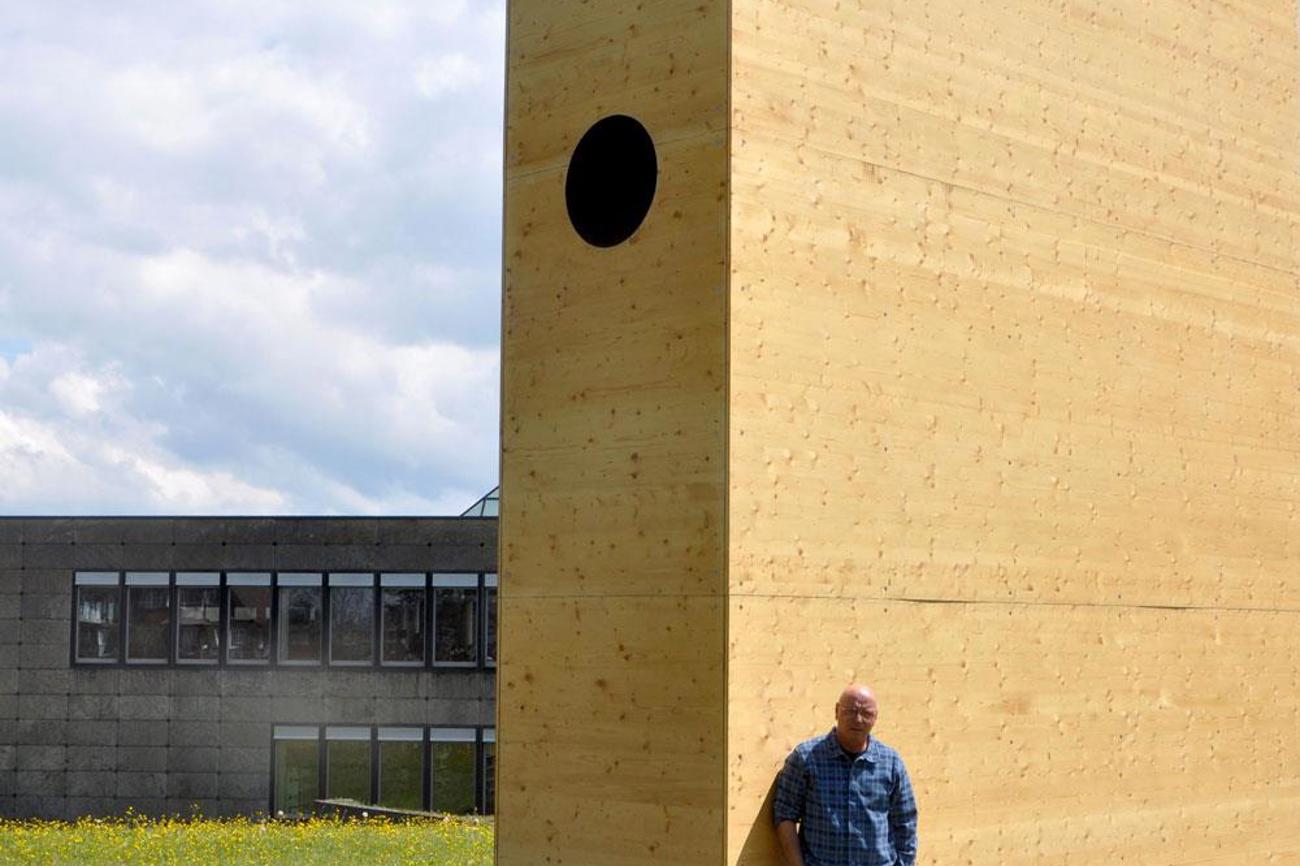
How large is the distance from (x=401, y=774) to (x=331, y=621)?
273 centimetres

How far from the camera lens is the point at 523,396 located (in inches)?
335

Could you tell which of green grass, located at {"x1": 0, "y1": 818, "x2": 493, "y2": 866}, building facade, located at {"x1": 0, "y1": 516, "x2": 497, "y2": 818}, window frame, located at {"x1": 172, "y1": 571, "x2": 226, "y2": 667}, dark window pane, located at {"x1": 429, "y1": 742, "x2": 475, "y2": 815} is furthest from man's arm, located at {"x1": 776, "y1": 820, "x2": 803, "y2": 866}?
window frame, located at {"x1": 172, "y1": 571, "x2": 226, "y2": 667}

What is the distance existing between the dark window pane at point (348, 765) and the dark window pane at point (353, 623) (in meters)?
1.38

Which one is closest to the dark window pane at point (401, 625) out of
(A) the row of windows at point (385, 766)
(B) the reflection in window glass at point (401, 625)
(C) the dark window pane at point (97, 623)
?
(B) the reflection in window glass at point (401, 625)

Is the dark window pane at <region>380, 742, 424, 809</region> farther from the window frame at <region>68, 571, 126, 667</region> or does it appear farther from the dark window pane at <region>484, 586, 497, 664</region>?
the window frame at <region>68, 571, 126, 667</region>

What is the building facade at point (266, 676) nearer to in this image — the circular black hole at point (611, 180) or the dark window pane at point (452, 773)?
the dark window pane at point (452, 773)

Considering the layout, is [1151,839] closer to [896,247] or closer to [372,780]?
[896,247]

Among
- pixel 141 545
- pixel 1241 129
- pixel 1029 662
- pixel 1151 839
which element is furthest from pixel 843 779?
pixel 141 545

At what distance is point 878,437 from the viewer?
826cm

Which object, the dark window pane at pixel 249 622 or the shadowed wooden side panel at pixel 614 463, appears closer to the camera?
the shadowed wooden side panel at pixel 614 463

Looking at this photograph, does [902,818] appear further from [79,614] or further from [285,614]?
[79,614]

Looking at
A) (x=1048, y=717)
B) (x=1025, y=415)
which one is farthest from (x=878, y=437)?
(x=1048, y=717)

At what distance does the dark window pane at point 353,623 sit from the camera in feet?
88.5

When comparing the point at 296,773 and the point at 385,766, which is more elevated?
the point at 385,766
